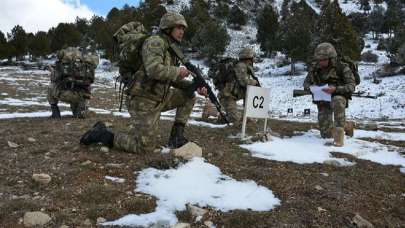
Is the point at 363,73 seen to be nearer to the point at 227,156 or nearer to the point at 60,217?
the point at 227,156

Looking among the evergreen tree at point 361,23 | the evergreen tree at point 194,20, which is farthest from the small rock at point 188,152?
the evergreen tree at point 361,23

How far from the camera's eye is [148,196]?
532 cm

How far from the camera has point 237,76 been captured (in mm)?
12008

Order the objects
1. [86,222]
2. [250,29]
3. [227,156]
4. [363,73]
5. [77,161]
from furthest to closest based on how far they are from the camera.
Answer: [250,29] < [363,73] < [227,156] < [77,161] < [86,222]

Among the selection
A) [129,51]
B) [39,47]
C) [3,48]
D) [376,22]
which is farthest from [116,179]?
[376,22]

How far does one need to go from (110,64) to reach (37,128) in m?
67.7

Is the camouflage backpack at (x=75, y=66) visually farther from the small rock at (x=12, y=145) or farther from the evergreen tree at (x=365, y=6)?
the evergreen tree at (x=365, y=6)

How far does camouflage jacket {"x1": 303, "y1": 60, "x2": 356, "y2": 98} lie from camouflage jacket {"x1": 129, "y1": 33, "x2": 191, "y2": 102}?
3.74 m

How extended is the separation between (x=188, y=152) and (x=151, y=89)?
112 cm

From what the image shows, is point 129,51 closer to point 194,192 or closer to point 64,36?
point 194,192

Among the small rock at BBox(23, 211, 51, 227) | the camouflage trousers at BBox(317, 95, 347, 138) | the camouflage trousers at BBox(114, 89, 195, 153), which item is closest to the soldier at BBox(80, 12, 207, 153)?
the camouflage trousers at BBox(114, 89, 195, 153)

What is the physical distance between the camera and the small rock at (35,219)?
14.4ft

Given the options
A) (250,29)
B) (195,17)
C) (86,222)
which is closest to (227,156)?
(86,222)

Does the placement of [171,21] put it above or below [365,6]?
below
